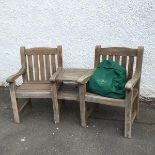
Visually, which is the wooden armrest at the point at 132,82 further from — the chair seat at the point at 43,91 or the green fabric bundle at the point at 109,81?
the chair seat at the point at 43,91

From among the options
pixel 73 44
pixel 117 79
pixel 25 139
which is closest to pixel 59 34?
pixel 73 44

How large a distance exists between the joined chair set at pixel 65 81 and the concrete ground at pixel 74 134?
0.48 feet

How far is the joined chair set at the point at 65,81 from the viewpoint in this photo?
4055 mm

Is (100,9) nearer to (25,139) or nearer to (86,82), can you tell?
(86,82)

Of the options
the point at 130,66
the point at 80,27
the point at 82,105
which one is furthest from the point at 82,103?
the point at 80,27

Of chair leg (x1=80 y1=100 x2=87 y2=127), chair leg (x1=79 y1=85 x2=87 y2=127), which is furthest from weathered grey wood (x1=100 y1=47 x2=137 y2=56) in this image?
chair leg (x1=80 y1=100 x2=87 y2=127)

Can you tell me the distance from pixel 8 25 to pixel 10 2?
0.40 meters

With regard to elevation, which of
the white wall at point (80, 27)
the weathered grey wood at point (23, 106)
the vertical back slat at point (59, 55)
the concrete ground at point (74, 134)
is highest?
the white wall at point (80, 27)

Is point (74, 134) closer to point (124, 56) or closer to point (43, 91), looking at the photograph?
point (43, 91)

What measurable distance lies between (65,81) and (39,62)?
0.73 m

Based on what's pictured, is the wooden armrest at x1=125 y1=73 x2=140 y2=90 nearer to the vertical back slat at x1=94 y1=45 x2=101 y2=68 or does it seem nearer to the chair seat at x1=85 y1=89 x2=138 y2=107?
the chair seat at x1=85 y1=89 x2=138 y2=107

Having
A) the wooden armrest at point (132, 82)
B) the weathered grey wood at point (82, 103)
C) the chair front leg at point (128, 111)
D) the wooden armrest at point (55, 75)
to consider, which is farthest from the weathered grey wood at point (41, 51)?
the chair front leg at point (128, 111)

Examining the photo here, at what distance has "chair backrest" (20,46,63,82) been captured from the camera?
15.4ft

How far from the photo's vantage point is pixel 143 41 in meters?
4.73
